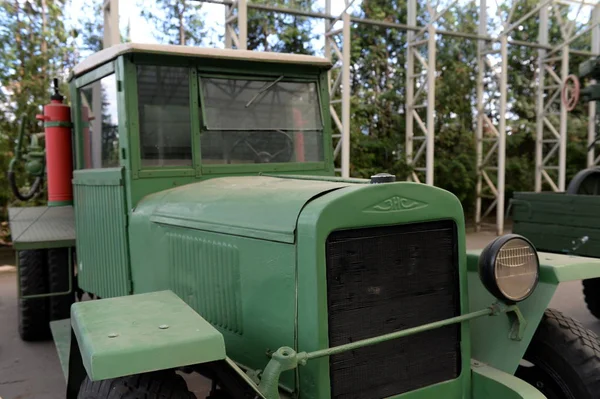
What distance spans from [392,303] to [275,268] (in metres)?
0.52

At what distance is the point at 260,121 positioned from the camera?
3.55m

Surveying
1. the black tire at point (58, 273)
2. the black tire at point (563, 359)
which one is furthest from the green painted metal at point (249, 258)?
the black tire at point (58, 273)

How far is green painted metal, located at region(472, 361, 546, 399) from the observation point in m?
2.39

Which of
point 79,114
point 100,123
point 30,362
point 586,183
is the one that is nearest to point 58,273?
point 30,362

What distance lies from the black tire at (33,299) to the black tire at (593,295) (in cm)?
516

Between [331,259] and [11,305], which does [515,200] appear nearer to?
[331,259]

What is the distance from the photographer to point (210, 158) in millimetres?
3438

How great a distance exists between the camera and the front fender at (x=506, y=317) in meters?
2.65

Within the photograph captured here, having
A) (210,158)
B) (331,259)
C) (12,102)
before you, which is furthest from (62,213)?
(12,102)

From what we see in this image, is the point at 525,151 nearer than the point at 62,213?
No

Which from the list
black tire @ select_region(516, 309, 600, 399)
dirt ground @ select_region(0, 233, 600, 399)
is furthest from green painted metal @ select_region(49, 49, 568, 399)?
dirt ground @ select_region(0, 233, 600, 399)

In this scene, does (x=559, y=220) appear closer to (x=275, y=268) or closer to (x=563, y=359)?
Answer: (x=563, y=359)

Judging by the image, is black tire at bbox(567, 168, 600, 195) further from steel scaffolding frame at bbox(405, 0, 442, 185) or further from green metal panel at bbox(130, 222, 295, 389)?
green metal panel at bbox(130, 222, 295, 389)

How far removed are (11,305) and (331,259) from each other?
17.3 feet
